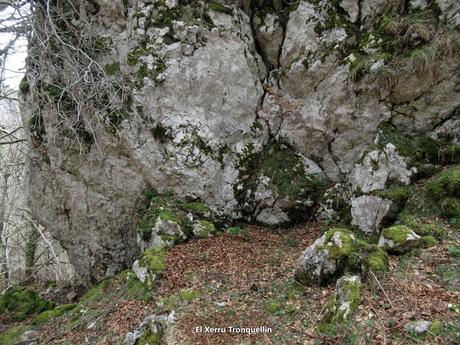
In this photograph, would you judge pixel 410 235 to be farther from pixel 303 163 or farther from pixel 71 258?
pixel 71 258

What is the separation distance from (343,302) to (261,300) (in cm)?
140

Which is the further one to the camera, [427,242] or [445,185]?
[445,185]

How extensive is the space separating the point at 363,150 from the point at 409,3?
3565mm

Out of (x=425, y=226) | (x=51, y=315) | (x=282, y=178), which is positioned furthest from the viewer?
(x=282, y=178)

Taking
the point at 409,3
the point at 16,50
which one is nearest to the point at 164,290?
Answer: the point at 16,50

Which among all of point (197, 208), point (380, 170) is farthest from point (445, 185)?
point (197, 208)

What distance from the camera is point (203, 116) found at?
813 centimetres

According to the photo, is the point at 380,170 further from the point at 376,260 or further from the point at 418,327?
the point at 418,327

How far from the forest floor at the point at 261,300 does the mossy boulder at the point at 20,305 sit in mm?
2296

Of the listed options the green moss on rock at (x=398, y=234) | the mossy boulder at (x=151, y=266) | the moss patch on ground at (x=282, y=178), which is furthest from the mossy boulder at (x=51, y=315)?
the green moss on rock at (x=398, y=234)

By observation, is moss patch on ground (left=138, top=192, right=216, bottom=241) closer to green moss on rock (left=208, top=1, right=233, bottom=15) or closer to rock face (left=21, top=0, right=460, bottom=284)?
rock face (left=21, top=0, right=460, bottom=284)

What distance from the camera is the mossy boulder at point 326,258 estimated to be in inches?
174

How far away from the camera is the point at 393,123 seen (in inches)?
279

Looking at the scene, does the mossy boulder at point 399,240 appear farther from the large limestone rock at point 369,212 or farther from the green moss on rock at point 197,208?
the green moss on rock at point 197,208
